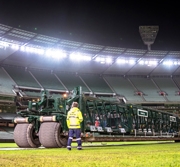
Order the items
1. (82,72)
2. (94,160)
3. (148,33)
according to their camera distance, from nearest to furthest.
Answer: (94,160) → (148,33) → (82,72)

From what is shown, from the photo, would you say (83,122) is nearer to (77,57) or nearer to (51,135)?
(51,135)

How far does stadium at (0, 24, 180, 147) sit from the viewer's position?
44125 mm

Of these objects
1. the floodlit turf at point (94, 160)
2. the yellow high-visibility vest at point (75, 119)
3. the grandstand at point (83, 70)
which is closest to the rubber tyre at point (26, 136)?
the yellow high-visibility vest at point (75, 119)

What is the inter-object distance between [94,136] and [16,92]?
30708mm

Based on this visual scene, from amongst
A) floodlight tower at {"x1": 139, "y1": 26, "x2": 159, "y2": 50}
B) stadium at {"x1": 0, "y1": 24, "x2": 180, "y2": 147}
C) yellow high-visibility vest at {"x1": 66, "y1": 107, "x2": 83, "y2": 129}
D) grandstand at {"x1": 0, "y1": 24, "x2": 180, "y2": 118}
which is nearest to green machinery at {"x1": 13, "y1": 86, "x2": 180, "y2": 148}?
yellow high-visibility vest at {"x1": 66, "y1": 107, "x2": 83, "y2": 129}

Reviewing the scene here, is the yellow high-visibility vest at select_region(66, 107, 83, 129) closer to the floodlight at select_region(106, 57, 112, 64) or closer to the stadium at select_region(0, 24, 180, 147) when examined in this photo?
the stadium at select_region(0, 24, 180, 147)

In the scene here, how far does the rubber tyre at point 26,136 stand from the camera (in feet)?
46.3

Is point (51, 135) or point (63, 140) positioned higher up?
point (51, 135)

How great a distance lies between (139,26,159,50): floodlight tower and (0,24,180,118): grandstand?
257 centimetres

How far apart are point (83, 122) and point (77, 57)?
3832 cm

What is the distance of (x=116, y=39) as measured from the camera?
167ft

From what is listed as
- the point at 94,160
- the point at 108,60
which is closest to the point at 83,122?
the point at 94,160

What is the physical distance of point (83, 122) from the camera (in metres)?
14.8

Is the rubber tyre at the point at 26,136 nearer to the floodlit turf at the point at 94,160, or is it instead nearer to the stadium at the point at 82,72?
the floodlit turf at the point at 94,160
